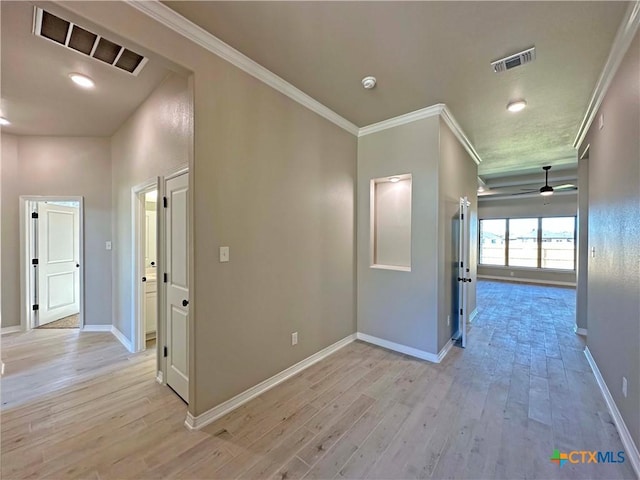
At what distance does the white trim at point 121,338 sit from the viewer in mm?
3515

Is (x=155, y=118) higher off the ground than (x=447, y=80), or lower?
lower

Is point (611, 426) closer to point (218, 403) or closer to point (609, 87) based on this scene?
point (609, 87)

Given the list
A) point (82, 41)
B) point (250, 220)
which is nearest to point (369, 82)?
point (250, 220)

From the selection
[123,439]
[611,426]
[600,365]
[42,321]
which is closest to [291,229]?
[123,439]

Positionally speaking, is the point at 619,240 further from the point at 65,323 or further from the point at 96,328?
the point at 65,323

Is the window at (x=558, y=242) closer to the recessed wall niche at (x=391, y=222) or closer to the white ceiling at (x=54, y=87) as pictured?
the recessed wall niche at (x=391, y=222)

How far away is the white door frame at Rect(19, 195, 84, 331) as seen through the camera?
4234mm

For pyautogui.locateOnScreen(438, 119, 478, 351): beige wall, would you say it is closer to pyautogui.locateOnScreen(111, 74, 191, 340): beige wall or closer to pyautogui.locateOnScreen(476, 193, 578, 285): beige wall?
pyautogui.locateOnScreen(111, 74, 191, 340): beige wall

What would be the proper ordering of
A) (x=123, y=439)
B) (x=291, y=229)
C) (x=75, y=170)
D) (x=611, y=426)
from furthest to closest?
(x=75, y=170) → (x=291, y=229) → (x=611, y=426) → (x=123, y=439)

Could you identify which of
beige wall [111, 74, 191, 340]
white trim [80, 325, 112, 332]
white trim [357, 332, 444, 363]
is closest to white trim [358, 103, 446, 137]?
beige wall [111, 74, 191, 340]

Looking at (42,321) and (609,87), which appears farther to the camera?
(42,321)

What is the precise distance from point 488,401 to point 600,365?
140cm

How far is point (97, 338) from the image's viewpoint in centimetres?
389

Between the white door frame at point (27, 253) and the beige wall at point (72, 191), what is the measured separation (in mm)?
54
